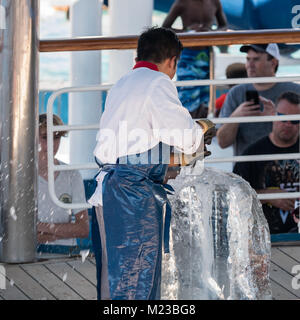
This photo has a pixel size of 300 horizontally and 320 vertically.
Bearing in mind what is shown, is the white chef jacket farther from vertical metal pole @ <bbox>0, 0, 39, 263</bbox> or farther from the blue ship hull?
the blue ship hull

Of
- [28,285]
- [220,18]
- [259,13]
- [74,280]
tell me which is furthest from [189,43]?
[259,13]

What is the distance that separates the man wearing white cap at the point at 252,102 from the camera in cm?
434

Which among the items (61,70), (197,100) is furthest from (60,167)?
(61,70)

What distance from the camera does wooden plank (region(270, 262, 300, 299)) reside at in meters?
3.48

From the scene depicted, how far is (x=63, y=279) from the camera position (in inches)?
137

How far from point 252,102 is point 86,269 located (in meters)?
1.52

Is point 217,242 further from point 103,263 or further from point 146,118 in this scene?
point 146,118

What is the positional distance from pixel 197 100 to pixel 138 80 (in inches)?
104

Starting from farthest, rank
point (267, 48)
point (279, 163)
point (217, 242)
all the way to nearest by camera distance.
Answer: point (267, 48), point (279, 163), point (217, 242)

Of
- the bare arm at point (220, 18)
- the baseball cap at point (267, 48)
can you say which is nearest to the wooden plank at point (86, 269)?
the baseball cap at point (267, 48)

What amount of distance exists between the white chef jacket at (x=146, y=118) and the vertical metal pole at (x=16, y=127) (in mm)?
1048

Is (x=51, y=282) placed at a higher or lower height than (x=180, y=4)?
lower

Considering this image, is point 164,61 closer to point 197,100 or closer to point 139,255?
point 139,255

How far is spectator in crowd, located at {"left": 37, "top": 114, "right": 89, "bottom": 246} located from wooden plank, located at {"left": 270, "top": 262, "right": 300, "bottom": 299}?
3.22 feet
